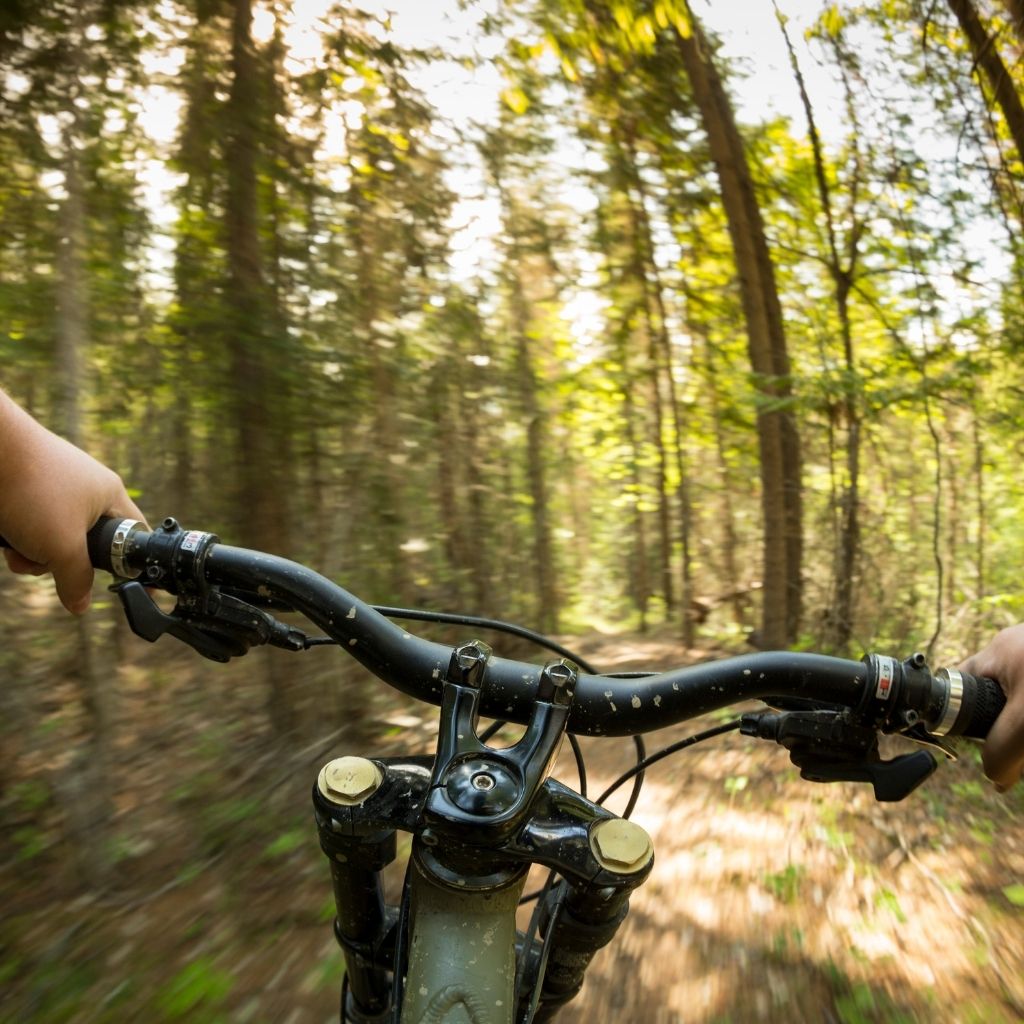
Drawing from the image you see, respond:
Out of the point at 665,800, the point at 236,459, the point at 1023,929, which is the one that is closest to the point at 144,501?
the point at 236,459

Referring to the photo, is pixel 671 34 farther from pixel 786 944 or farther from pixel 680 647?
pixel 786 944

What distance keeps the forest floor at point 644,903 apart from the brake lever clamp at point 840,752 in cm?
253

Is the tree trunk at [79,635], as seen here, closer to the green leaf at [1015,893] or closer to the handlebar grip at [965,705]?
the handlebar grip at [965,705]

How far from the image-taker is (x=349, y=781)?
1053 millimetres

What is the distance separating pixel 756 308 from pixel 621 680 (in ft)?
A: 29.4

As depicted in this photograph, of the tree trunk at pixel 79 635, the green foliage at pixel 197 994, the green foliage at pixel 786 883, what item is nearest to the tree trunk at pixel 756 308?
the green foliage at pixel 786 883

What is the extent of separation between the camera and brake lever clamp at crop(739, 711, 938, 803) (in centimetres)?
111

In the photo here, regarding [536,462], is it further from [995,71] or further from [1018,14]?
[1018,14]

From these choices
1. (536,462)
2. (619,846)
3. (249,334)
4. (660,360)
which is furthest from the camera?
(660,360)

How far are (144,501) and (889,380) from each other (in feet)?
23.6

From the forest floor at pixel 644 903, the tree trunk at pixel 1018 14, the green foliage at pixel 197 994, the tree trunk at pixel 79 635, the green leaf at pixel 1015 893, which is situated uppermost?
the tree trunk at pixel 1018 14

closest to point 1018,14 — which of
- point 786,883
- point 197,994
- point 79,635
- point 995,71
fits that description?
point 995,71

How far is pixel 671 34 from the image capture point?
934 centimetres

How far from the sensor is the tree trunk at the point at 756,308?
926cm
